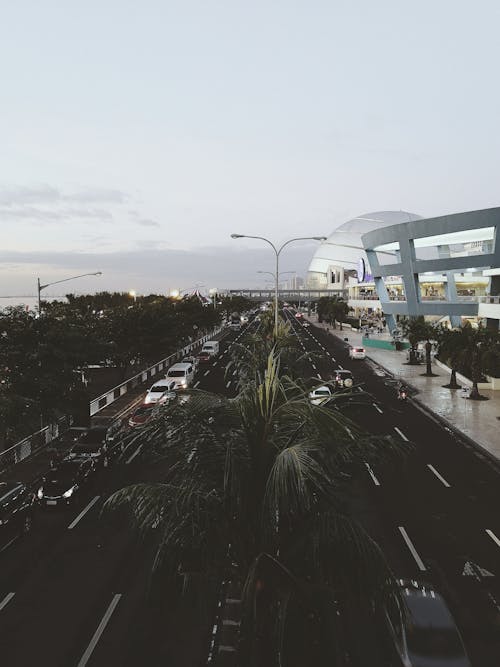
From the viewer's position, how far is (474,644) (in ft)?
34.0

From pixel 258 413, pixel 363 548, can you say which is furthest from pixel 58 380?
pixel 363 548

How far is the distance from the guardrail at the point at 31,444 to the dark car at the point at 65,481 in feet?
12.7

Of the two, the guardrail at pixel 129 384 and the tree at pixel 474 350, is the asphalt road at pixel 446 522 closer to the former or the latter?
the tree at pixel 474 350

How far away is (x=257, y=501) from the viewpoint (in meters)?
6.72

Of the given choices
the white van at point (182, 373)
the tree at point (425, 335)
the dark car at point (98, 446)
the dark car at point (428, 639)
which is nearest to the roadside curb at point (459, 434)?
the tree at point (425, 335)

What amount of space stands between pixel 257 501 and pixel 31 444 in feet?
69.2

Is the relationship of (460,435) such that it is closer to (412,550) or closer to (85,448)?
(412,550)

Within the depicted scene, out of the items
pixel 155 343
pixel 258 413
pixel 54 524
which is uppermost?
pixel 258 413

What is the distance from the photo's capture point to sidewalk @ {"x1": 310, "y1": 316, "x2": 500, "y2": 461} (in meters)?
26.9

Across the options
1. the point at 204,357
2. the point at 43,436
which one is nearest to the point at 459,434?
the point at 43,436

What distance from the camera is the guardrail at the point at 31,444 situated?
71.7 ft

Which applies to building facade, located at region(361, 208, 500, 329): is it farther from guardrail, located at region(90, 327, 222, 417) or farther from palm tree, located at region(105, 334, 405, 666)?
palm tree, located at region(105, 334, 405, 666)

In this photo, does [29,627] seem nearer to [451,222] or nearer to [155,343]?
[155,343]

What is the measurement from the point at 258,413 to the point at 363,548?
2277 mm
